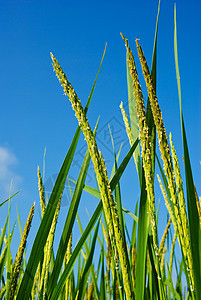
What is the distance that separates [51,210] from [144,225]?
265mm

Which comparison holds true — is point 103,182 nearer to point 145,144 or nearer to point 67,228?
point 145,144

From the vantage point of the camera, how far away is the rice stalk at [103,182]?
2.29 feet

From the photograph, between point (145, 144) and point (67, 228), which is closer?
point (145, 144)

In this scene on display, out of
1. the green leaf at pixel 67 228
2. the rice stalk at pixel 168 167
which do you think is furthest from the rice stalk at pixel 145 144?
the green leaf at pixel 67 228

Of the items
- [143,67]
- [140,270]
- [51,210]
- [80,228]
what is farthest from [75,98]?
[80,228]

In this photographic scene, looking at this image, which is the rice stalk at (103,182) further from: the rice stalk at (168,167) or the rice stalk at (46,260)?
the rice stalk at (46,260)

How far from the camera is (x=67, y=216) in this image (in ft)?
3.24

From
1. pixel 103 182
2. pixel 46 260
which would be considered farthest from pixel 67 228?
pixel 103 182

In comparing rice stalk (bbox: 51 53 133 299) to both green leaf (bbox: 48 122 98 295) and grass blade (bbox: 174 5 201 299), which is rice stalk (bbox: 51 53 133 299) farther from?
green leaf (bbox: 48 122 98 295)

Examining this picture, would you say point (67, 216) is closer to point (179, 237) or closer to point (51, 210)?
point (51, 210)

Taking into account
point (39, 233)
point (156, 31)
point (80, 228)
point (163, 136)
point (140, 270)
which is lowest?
point (140, 270)

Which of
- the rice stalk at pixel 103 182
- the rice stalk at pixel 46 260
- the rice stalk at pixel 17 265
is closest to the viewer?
the rice stalk at pixel 103 182

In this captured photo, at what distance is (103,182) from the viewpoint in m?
0.72

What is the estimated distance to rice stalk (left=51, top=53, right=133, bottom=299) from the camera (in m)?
0.70
